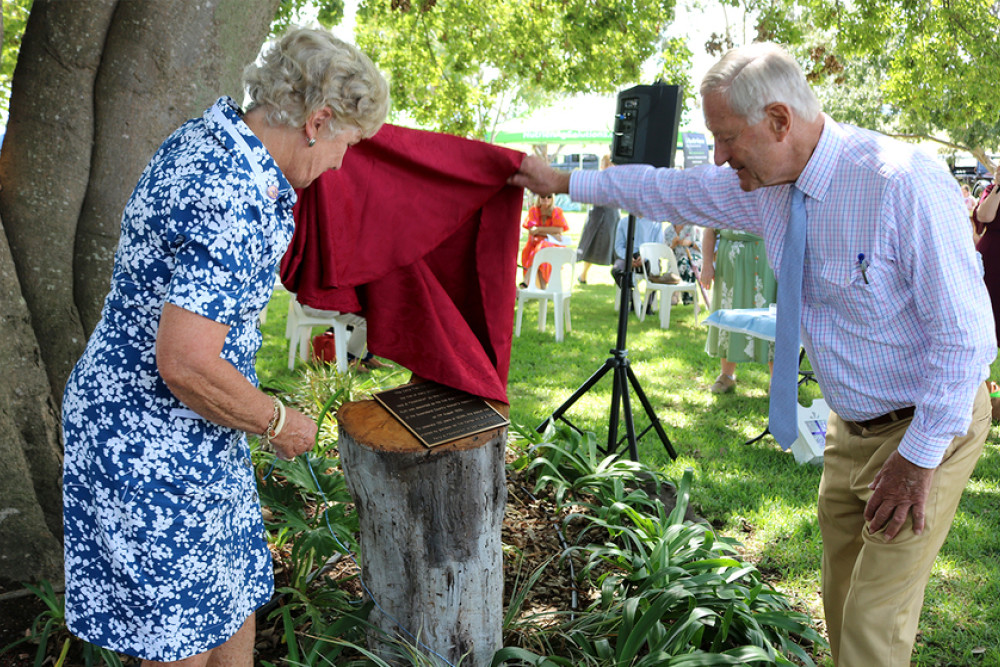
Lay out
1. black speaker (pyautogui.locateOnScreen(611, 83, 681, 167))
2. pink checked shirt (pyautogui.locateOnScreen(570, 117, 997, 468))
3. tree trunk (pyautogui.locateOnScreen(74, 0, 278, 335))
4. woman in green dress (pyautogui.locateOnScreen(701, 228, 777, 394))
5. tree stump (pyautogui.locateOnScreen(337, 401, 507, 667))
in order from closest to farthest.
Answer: pink checked shirt (pyautogui.locateOnScreen(570, 117, 997, 468)), tree stump (pyautogui.locateOnScreen(337, 401, 507, 667)), tree trunk (pyautogui.locateOnScreen(74, 0, 278, 335)), black speaker (pyautogui.locateOnScreen(611, 83, 681, 167)), woman in green dress (pyautogui.locateOnScreen(701, 228, 777, 394))

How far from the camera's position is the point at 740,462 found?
17.1ft

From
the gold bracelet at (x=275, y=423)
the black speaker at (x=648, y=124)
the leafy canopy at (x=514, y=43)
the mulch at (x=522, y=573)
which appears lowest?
the mulch at (x=522, y=573)

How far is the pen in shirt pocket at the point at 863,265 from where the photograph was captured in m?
2.08

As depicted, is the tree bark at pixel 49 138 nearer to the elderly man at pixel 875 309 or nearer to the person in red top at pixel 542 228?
the elderly man at pixel 875 309

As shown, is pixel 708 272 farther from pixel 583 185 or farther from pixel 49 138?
pixel 49 138

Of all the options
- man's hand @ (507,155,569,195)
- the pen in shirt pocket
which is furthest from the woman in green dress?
the pen in shirt pocket

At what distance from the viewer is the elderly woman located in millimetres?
1564

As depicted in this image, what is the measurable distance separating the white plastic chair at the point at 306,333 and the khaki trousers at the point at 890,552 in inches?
194

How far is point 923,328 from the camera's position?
208 cm

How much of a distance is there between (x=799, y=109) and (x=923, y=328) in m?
0.69

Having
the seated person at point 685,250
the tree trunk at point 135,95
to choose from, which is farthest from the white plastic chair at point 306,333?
the seated person at point 685,250

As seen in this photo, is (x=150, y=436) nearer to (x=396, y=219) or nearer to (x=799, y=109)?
(x=396, y=219)

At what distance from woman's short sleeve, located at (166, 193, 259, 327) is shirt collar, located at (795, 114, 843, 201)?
5.06 ft

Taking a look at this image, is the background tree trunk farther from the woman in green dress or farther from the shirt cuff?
the woman in green dress
